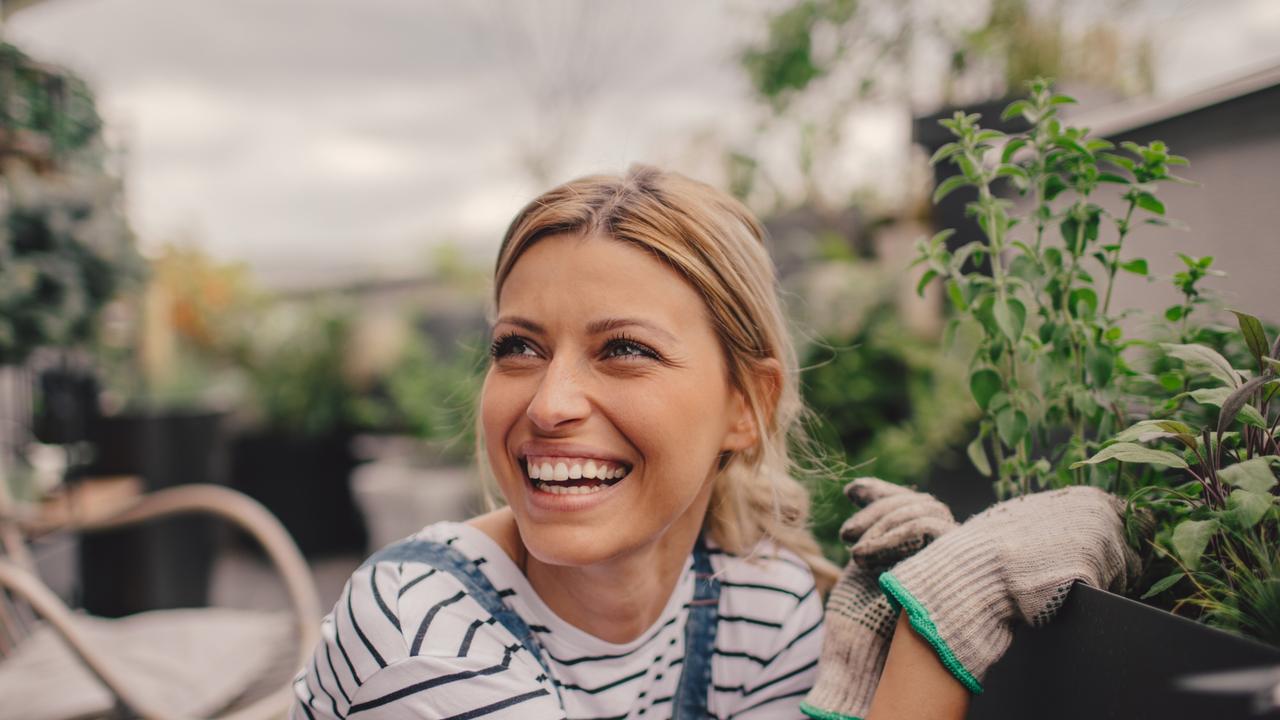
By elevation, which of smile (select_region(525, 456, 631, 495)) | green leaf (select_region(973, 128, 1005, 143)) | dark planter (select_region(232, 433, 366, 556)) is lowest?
dark planter (select_region(232, 433, 366, 556))

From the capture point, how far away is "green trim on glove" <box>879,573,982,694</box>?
854 millimetres

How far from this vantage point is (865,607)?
3.30ft

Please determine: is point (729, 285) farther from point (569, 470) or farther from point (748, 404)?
point (569, 470)

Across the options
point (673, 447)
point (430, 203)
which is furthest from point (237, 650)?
point (430, 203)

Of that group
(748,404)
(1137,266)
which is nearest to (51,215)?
(748,404)

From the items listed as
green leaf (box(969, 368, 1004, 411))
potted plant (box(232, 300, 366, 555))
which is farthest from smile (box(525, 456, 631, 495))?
potted plant (box(232, 300, 366, 555))

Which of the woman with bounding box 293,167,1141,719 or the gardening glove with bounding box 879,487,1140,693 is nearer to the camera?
the gardening glove with bounding box 879,487,1140,693

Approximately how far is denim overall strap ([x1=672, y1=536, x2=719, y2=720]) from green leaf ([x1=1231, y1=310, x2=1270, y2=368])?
2.47ft

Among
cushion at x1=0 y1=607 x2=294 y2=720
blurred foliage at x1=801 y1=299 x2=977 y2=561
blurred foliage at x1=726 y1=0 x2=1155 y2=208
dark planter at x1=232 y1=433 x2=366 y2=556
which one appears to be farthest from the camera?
dark planter at x1=232 y1=433 x2=366 y2=556

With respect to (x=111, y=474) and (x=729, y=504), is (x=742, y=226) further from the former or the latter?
(x=111, y=474)

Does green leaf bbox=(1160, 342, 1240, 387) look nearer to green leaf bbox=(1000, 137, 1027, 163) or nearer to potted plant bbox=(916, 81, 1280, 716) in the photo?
potted plant bbox=(916, 81, 1280, 716)

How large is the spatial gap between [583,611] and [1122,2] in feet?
8.97

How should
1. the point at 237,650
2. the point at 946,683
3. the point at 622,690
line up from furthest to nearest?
the point at 237,650 < the point at 622,690 < the point at 946,683

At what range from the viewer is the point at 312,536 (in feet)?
16.2
